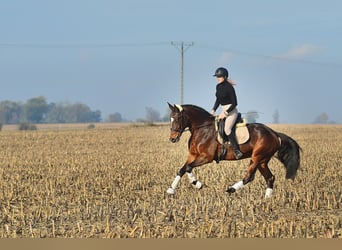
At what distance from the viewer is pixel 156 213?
8672mm

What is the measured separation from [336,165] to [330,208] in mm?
7527

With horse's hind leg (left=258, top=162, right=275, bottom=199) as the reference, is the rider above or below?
above

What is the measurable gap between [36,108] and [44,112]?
1171 mm

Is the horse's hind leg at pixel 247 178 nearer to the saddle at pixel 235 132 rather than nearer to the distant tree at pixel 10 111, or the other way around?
the saddle at pixel 235 132

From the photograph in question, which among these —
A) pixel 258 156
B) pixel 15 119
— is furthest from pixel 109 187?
pixel 15 119

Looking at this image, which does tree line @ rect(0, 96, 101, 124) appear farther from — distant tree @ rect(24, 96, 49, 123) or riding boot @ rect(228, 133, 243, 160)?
riding boot @ rect(228, 133, 243, 160)

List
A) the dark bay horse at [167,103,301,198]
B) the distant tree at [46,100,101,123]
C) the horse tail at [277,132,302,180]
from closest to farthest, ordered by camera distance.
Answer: the dark bay horse at [167,103,301,198], the horse tail at [277,132,302,180], the distant tree at [46,100,101,123]

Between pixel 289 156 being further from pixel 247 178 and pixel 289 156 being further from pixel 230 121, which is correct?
→ pixel 230 121

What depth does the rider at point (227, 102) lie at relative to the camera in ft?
27.5

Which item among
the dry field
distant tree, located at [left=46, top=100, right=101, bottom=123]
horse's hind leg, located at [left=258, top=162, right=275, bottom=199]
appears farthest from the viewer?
distant tree, located at [left=46, top=100, right=101, bottom=123]

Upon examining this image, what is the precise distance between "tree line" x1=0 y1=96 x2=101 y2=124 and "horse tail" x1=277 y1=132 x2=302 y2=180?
183 ft

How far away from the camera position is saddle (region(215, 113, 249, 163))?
9.50m

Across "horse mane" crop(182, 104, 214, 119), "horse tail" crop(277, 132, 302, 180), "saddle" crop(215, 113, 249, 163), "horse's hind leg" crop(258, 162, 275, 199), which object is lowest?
"horse's hind leg" crop(258, 162, 275, 199)

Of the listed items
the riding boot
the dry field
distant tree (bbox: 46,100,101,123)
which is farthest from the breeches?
distant tree (bbox: 46,100,101,123)
